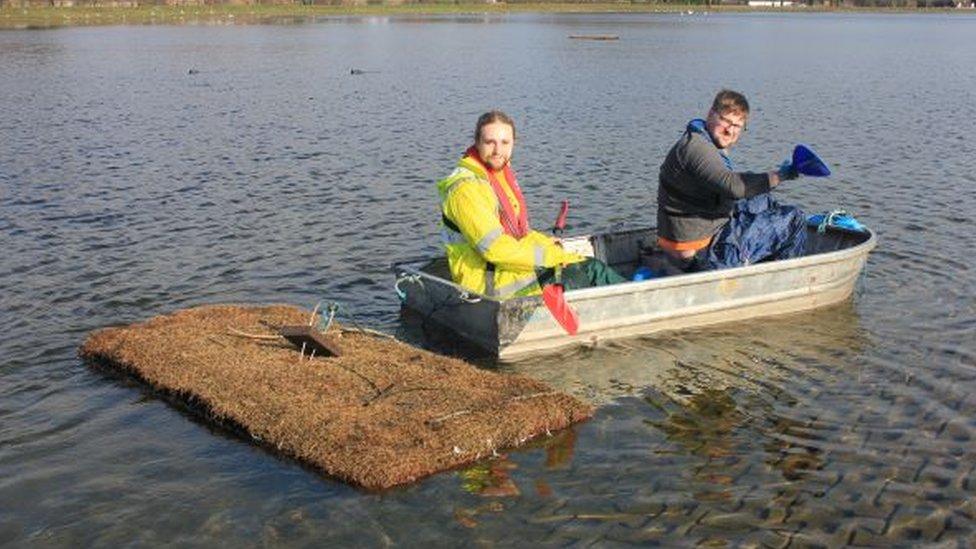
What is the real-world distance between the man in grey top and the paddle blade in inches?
74.3

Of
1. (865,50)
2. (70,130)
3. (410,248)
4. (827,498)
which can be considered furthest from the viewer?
(865,50)

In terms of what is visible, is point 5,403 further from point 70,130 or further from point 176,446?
point 70,130

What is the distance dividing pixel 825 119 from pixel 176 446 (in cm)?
2359

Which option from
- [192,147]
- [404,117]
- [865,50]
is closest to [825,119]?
[404,117]

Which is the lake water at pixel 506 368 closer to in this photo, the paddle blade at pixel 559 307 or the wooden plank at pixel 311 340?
the paddle blade at pixel 559 307

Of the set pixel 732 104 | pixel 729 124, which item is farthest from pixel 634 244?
pixel 732 104

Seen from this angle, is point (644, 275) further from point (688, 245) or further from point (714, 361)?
point (714, 361)

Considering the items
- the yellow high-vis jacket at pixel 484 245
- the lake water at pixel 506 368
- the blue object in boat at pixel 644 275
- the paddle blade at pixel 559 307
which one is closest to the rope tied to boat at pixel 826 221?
the lake water at pixel 506 368

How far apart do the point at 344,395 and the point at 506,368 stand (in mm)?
1900

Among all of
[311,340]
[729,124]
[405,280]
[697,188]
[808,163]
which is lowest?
[311,340]

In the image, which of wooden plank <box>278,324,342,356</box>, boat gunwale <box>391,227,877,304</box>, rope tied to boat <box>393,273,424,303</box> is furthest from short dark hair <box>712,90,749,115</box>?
wooden plank <box>278,324,342,356</box>

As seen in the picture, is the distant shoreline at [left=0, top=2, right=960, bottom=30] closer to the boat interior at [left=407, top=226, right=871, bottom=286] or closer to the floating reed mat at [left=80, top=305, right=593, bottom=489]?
the boat interior at [left=407, top=226, right=871, bottom=286]

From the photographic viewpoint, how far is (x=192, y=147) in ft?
77.8

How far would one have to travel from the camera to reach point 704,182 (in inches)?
405
